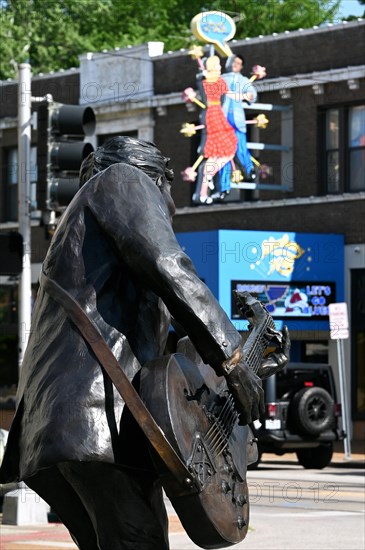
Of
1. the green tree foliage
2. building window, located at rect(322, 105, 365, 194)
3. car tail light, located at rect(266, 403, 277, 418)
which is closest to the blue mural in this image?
building window, located at rect(322, 105, 365, 194)

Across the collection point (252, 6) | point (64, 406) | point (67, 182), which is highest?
point (252, 6)

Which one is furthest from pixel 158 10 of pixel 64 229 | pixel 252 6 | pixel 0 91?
pixel 64 229

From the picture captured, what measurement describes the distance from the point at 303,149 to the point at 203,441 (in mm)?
27160

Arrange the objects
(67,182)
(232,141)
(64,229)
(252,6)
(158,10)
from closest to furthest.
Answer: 1. (64,229)
2. (67,182)
3. (232,141)
4. (252,6)
5. (158,10)

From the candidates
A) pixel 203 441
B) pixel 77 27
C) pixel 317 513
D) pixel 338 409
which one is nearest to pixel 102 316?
pixel 203 441

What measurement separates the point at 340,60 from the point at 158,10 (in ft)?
69.3

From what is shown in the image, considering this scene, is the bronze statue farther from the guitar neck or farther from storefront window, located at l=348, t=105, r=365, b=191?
storefront window, located at l=348, t=105, r=365, b=191

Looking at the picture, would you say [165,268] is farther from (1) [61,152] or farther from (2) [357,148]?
(2) [357,148]

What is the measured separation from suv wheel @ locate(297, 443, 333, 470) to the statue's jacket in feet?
62.1

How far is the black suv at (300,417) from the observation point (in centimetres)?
2278

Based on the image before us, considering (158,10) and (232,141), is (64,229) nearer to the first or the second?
(232,141)

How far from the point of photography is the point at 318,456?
78.7 ft

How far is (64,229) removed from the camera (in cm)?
530

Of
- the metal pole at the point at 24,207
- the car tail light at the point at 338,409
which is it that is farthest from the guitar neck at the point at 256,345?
the car tail light at the point at 338,409
